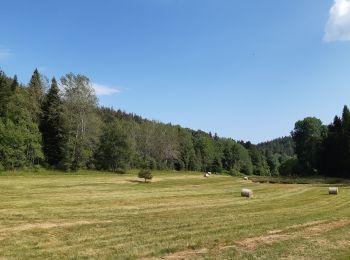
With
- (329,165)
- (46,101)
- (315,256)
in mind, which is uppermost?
(46,101)

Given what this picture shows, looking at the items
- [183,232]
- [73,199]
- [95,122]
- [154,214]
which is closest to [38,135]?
[95,122]

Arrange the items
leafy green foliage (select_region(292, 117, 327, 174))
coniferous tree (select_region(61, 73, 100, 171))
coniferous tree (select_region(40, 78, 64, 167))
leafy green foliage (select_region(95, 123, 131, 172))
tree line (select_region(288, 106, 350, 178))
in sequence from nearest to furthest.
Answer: coniferous tree (select_region(61, 73, 100, 171)), coniferous tree (select_region(40, 78, 64, 167)), leafy green foliage (select_region(95, 123, 131, 172)), tree line (select_region(288, 106, 350, 178)), leafy green foliage (select_region(292, 117, 327, 174))

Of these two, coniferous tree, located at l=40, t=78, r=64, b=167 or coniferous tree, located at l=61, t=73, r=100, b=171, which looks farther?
coniferous tree, located at l=40, t=78, r=64, b=167

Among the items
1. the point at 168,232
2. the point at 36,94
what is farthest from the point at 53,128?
the point at 168,232

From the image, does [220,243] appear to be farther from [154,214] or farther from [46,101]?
[46,101]

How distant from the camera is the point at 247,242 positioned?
15.1 m

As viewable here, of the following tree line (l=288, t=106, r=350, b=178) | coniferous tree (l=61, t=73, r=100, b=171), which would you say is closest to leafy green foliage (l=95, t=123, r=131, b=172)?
coniferous tree (l=61, t=73, r=100, b=171)

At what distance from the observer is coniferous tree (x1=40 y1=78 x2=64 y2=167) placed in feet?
258

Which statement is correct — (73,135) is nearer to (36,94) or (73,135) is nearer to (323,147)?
(36,94)

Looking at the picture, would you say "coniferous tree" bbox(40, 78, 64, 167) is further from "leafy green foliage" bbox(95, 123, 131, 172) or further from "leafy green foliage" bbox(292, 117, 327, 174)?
"leafy green foliage" bbox(292, 117, 327, 174)

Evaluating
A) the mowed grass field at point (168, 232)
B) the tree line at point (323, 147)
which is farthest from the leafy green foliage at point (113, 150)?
the mowed grass field at point (168, 232)

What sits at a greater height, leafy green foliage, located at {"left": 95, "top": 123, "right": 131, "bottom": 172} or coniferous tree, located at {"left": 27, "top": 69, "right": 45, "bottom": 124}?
coniferous tree, located at {"left": 27, "top": 69, "right": 45, "bottom": 124}

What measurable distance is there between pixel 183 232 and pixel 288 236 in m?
3.88

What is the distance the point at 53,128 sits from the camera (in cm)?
8038
